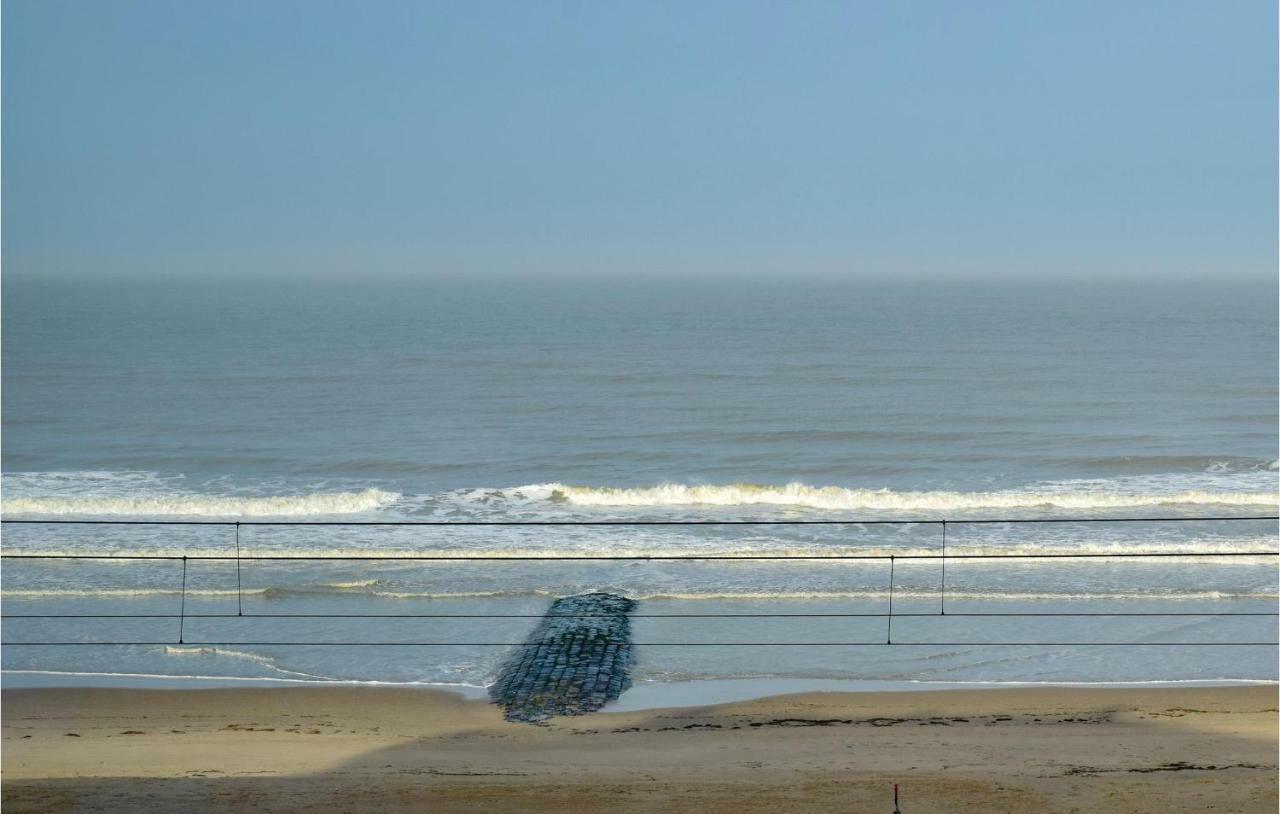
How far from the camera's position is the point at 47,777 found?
324 inches

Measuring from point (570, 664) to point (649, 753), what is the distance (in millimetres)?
2647

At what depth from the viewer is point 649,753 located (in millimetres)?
8906

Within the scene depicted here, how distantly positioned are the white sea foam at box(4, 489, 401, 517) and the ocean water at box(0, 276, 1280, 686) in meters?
0.10

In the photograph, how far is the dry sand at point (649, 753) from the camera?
769 cm

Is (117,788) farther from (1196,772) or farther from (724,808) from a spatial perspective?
(1196,772)

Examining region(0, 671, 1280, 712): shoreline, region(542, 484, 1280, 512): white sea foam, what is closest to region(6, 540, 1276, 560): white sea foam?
region(542, 484, 1280, 512): white sea foam

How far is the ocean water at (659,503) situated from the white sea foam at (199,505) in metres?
0.10

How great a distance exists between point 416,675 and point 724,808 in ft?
16.4

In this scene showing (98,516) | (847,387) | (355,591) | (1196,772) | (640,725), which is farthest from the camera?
(847,387)

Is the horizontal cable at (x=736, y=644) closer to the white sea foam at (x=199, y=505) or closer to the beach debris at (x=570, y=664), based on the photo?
the beach debris at (x=570, y=664)

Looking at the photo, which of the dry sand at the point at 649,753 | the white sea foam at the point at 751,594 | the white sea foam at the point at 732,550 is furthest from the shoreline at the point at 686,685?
the white sea foam at the point at 732,550

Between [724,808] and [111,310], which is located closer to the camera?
[724,808]

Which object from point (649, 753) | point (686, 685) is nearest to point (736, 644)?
point (686, 685)

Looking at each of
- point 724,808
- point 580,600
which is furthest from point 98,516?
point 724,808
